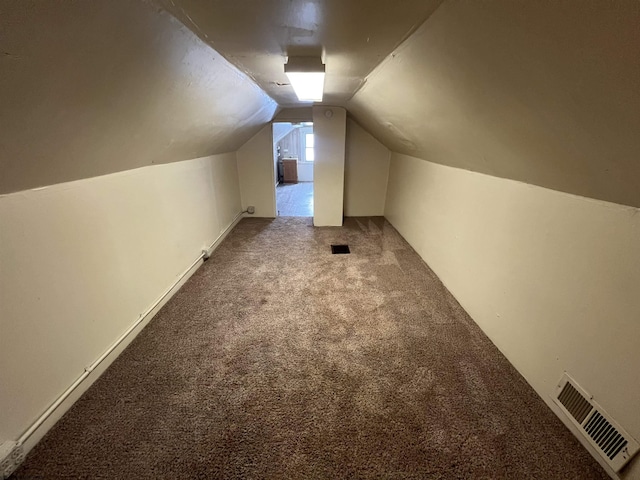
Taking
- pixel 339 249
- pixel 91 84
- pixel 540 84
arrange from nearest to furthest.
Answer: pixel 540 84 → pixel 91 84 → pixel 339 249

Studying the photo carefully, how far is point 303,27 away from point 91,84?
882 millimetres

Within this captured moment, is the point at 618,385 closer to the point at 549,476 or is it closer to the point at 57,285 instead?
the point at 549,476

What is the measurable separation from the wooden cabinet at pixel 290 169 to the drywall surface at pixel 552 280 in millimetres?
6000

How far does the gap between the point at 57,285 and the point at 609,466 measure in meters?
2.66

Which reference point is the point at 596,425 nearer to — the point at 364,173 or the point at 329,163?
the point at 329,163

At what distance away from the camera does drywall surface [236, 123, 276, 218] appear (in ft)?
13.9

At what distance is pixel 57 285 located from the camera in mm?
1333

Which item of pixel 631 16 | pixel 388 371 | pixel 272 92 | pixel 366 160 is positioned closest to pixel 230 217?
pixel 272 92

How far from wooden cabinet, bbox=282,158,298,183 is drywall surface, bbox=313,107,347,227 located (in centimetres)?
412

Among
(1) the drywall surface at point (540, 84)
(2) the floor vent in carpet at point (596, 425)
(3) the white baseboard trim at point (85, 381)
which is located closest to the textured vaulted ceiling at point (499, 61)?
(1) the drywall surface at point (540, 84)

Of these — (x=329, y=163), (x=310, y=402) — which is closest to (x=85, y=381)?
(x=310, y=402)

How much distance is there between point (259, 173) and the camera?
173 inches

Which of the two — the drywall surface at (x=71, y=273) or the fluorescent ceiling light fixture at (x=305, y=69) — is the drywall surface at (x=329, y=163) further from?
the drywall surface at (x=71, y=273)

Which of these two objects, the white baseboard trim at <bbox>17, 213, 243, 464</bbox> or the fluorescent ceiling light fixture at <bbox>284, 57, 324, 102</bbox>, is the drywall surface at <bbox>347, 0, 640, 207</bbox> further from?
the white baseboard trim at <bbox>17, 213, 243, 464</bbox>
